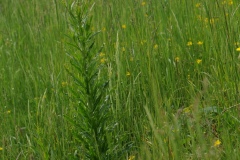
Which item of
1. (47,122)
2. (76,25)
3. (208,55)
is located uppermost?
(76,25)

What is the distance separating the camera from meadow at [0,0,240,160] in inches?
99.4

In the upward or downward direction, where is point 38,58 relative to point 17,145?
upward

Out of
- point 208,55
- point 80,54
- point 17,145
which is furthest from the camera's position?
point 208,55

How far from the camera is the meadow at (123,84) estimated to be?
8.29 feet

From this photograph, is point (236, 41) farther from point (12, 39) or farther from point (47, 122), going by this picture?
point (12, 39)

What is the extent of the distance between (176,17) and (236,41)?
0.77m

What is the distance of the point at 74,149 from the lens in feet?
9.14

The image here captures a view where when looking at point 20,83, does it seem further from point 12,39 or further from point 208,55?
point 208,55

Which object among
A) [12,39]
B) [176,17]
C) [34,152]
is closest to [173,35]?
[176,17]

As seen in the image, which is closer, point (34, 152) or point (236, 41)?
point (34, 152)

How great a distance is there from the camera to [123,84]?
124 inches

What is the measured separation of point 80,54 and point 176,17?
141cm

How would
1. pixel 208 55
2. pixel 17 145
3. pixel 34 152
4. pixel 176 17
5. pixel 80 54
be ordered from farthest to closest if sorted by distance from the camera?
pixel 176 17
pixel 208 55
pixel 17 145
pixel 34 152
pixel 80 54

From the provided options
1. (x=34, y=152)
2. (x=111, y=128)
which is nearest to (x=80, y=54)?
(x=111, y=128)
